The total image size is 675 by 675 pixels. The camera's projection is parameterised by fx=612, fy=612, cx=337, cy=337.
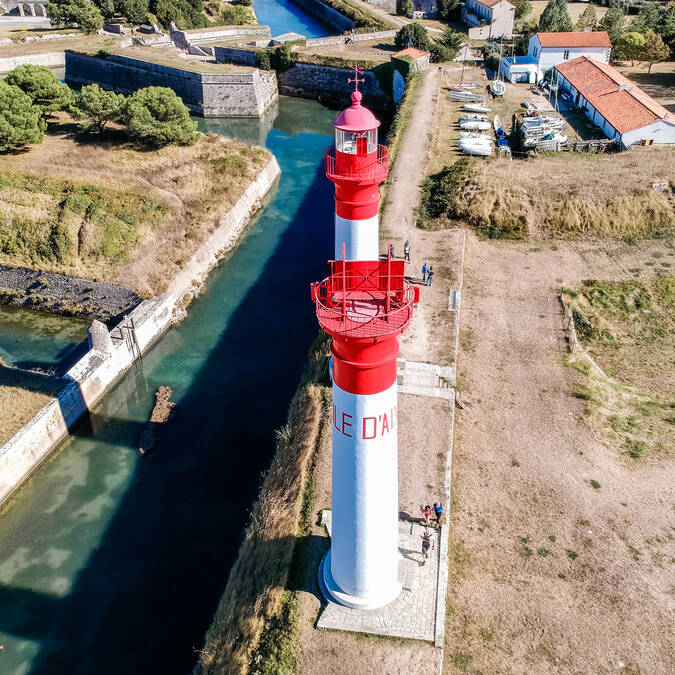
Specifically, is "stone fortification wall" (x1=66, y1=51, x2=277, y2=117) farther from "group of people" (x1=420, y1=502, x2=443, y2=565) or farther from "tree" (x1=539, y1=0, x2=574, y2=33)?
"group of people" (x1=420, y1=502, x2=443, y2=565)

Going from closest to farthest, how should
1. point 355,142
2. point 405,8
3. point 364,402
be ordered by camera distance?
1. point 364,402
2. point 355,142
3. point 405,8

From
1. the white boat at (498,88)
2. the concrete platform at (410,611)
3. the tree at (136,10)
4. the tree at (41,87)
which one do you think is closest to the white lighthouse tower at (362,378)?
the concrete platform at (410,611)

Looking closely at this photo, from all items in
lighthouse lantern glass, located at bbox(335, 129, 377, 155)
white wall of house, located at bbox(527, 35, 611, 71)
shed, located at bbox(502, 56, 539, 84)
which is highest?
lighthouse lantern glass, located at bbox(335, 129, 377, 155)

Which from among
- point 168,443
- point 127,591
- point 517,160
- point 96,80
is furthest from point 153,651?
point 96,80

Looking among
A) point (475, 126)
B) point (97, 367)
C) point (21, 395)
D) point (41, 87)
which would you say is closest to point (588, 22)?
point (475, 126)

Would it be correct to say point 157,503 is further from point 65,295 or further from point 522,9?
point 522,9

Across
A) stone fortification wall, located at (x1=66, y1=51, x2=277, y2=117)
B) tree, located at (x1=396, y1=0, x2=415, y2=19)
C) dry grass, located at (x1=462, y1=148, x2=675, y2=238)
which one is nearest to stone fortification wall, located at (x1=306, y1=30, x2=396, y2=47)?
stone fortification wall, located at (x1=66, y1=51, x2=277, y2=117)

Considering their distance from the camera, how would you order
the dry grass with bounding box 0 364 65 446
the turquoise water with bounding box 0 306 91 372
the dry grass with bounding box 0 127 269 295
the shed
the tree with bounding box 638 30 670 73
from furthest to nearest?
the shed, the tree with bounding box 638 30 670 73, the dry grass with bounding box 0 127 269 295, the turquoise water with bounding box 0 306 91 372, the dry grass with bounding box 0 364 65 446
